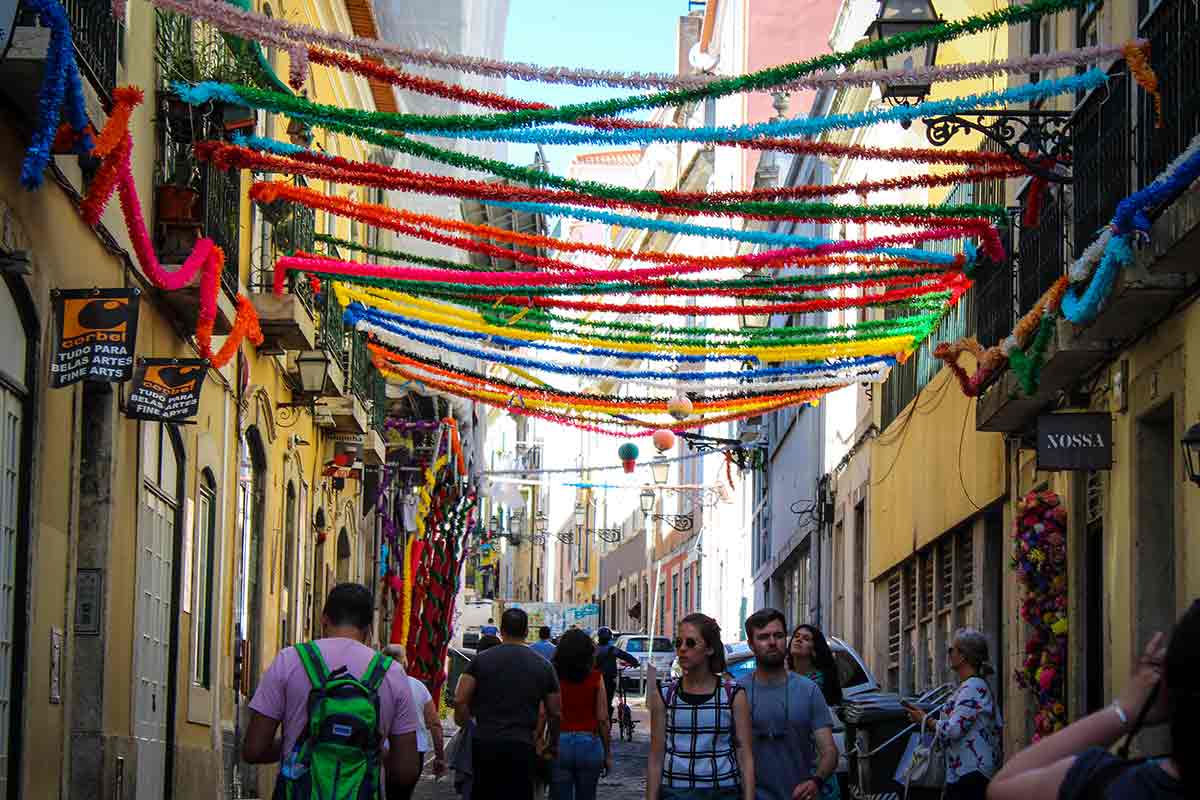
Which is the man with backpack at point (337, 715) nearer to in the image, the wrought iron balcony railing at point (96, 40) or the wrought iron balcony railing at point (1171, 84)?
the wrought iron balcony railing at point (96, 40)

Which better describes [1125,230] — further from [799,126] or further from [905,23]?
[905,23]

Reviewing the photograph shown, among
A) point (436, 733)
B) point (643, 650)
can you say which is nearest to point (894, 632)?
point (436, 733)

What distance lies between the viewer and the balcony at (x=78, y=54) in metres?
9.40

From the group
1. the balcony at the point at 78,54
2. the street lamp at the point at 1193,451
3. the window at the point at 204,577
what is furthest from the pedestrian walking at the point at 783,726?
the window at the point at 204,577

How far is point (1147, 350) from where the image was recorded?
12.2m

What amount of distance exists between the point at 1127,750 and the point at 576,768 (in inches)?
344

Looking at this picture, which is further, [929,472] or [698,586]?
[698,586]

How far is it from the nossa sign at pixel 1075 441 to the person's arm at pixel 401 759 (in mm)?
6162

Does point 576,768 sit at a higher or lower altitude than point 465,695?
→ lower

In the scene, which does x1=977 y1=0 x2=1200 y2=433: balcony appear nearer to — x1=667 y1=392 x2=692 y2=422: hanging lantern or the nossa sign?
the nossa sign

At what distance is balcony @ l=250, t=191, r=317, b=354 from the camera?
17.2 metres

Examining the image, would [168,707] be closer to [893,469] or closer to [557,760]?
[557,760]

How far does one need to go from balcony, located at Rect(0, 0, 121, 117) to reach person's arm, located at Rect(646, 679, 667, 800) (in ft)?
13.0

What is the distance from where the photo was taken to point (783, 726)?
31.3 ft
